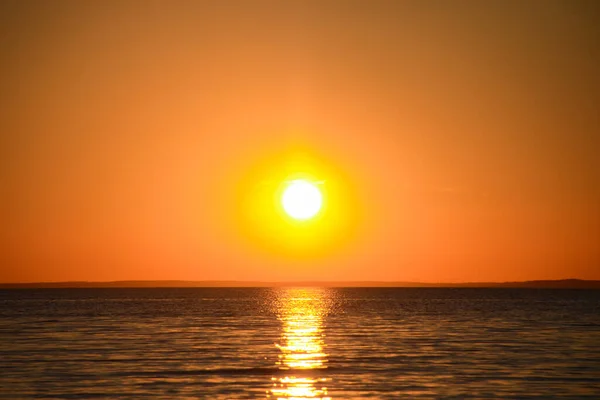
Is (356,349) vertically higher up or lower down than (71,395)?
higher up

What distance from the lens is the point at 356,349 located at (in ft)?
214

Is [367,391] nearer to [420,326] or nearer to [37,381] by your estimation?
[37,381]

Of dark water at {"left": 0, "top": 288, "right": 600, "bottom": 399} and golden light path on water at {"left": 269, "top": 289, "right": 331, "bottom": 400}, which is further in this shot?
dark water at {"left": 0, "top": 288, "right": 600, "bottom": 399}

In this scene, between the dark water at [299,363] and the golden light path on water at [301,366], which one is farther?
the dark water at [299,363]

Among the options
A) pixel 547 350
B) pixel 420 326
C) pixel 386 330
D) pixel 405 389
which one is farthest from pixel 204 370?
pixel 420 326

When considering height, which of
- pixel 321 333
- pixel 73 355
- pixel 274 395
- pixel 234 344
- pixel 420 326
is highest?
pixel 420 326

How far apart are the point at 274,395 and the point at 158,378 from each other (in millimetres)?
8548

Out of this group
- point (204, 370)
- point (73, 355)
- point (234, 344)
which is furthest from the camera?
point (234, 344)

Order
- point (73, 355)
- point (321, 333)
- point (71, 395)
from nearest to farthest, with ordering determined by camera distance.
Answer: point (71, 395)
point (73, 355)
point (321, 333)

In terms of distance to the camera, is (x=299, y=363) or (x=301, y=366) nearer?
(x=301, y=366)

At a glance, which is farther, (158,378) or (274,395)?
(158,378)

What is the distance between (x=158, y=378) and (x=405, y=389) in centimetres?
1314

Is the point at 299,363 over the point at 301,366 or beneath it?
over

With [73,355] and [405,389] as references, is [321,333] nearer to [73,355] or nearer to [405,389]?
[73,355]
